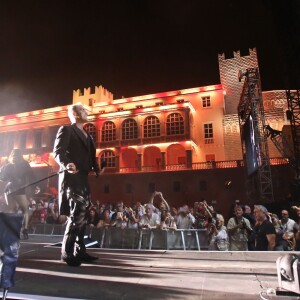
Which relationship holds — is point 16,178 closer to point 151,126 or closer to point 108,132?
point 151,126

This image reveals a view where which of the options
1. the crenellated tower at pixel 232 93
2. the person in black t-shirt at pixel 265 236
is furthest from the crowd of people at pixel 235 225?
the crenellated tower at pixel 232 93

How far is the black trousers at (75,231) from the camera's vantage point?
3709mm

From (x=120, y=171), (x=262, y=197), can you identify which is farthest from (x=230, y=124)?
(x=262, y=197)

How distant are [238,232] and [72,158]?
550cm

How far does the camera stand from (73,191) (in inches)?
150

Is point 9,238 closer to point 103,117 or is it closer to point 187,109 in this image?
point 187,109

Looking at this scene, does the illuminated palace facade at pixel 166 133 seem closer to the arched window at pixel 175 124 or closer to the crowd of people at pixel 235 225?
the arched window at pixel 175 124

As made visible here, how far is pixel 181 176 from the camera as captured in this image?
3072 cm

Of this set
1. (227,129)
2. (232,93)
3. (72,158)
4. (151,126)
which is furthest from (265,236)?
(232,93)

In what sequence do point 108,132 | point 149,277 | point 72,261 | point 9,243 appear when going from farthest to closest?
point 108,132 → point 72,261 → point 149,277 → point 9,243

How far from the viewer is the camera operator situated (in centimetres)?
744

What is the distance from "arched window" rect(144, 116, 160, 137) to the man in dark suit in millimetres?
32892

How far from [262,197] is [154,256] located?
50.0 ft

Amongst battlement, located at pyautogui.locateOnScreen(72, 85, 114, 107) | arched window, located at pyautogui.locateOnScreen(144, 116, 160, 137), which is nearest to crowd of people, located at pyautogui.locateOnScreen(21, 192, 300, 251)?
arched window, located at pyautogui.locateOnScreen(144, 116, 160, 137)
